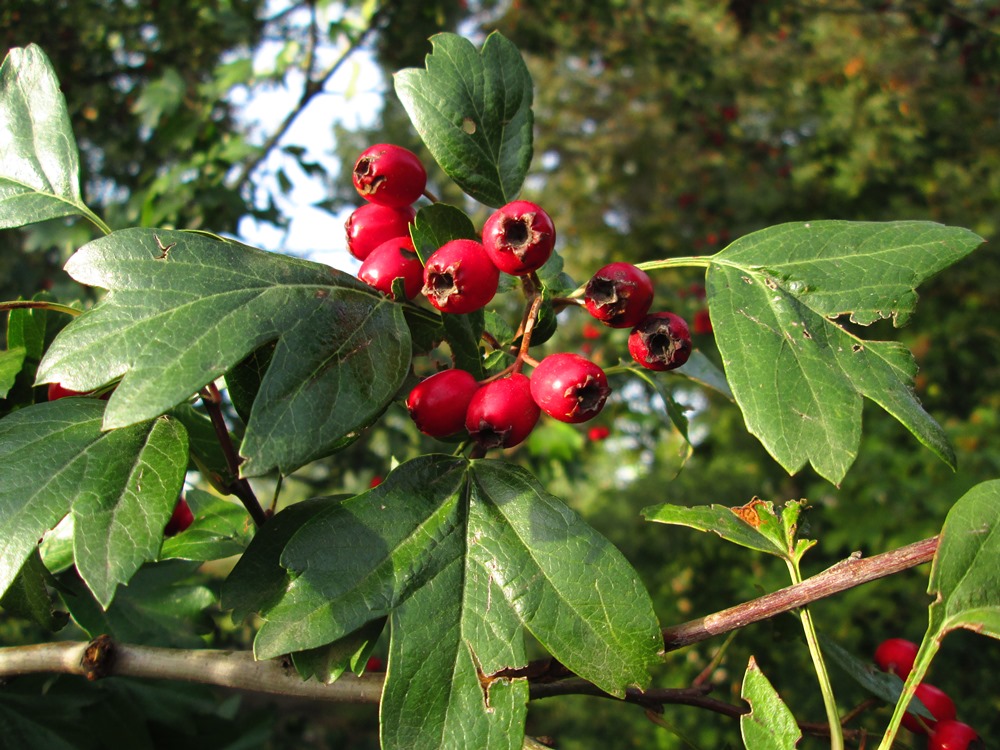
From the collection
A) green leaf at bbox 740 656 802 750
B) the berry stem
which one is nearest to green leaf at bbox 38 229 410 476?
the berry stem

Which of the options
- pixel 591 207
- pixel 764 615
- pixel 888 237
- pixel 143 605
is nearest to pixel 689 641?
pixel 764 615

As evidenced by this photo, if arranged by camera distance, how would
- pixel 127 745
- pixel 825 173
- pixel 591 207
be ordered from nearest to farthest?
pixel 127 745 → pixel 825 173 → pixel 591 207

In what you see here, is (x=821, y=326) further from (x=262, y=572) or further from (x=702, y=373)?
(x=262, y=572)

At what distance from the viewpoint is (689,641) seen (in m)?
0.91

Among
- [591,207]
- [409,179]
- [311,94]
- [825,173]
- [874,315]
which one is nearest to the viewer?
[874,315]

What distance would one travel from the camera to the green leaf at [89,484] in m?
0.78

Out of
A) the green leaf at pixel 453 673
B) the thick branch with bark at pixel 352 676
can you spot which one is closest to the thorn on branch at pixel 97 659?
the thick branch with bark at pixel 352 676

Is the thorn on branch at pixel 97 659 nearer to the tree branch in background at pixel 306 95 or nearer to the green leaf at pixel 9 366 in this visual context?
the green leaf at pixel 9 366

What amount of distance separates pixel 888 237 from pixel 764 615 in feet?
1.78

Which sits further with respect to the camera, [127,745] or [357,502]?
[127,745]

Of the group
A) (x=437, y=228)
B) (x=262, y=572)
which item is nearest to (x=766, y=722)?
(x=262, y=572)

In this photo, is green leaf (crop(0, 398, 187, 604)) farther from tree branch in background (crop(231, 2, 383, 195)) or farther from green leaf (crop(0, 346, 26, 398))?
tree branch in background (crop(231, 2, 383, 195))

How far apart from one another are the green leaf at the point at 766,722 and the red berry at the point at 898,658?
1.60 ft

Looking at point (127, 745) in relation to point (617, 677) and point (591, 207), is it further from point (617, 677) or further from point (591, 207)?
point (591, 207)
